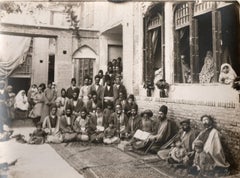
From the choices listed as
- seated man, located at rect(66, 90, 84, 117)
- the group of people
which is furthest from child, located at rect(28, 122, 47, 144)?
seated man, located at rect(66, 90, 84, 117)

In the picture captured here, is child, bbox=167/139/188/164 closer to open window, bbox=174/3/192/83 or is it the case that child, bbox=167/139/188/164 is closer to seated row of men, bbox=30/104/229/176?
seated row of men, bbox=30/104/229/176

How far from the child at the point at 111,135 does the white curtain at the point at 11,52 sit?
1183 millimetres

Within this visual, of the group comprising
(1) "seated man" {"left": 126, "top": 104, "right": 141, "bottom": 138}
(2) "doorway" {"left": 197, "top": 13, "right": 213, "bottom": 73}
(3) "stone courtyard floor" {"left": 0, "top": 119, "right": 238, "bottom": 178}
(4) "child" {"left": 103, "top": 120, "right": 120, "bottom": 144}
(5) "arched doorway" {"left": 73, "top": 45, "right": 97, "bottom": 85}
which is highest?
(2) "doorway" {"left": 197, "top": 13, "right": 213, "bottom": 73}

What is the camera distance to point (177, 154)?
268cm

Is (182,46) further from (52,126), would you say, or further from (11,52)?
(11,52)

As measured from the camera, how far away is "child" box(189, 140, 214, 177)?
2.58 m

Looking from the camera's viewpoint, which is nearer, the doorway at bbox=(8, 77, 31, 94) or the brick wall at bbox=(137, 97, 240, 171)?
the brick wall at bbox=(137, 97, 240, 171)

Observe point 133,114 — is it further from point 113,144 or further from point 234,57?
point 234,57

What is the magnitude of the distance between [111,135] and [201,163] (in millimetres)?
989

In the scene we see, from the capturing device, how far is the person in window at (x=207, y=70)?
9.00 feet

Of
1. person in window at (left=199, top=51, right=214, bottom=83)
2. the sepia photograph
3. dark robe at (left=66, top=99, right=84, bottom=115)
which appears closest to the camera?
the sepia photograph

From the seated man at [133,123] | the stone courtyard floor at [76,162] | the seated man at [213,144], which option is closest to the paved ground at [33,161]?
the stone courtyard floor at [76,162]

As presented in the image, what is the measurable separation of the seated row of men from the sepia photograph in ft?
0.03

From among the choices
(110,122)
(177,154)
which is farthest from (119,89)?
(177,154)
